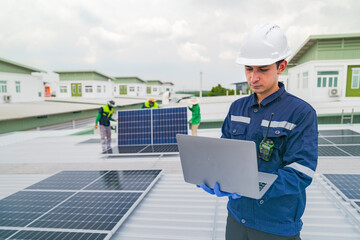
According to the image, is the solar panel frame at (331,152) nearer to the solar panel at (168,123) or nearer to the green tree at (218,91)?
the solar panel at (168,123)

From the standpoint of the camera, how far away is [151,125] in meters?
7.31

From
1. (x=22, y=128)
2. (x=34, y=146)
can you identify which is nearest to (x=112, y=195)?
(x=34, y=146)

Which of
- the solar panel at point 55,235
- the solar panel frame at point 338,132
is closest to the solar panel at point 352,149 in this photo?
the solar panel frame at point 338,132

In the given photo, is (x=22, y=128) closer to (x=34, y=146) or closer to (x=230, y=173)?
(x=34, y=146)

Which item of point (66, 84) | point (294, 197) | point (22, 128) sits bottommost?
point (22, 128)

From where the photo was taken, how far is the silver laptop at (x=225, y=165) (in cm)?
141

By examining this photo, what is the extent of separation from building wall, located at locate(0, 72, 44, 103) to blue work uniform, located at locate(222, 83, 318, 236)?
2611 cm

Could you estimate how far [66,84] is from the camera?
40094 millimetres

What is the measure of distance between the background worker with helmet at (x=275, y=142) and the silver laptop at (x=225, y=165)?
2.7 inches

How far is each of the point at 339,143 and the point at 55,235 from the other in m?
8.07

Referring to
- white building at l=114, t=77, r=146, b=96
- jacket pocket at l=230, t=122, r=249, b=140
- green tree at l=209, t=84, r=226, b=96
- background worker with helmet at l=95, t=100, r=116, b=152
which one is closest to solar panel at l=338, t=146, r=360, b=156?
jacket pocket at l=230, t=122, r=249, b=140

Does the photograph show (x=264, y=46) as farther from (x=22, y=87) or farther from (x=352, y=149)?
(x=22, y=87)

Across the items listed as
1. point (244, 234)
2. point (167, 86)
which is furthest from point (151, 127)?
point (167, 86)

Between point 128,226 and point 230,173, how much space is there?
199cm
